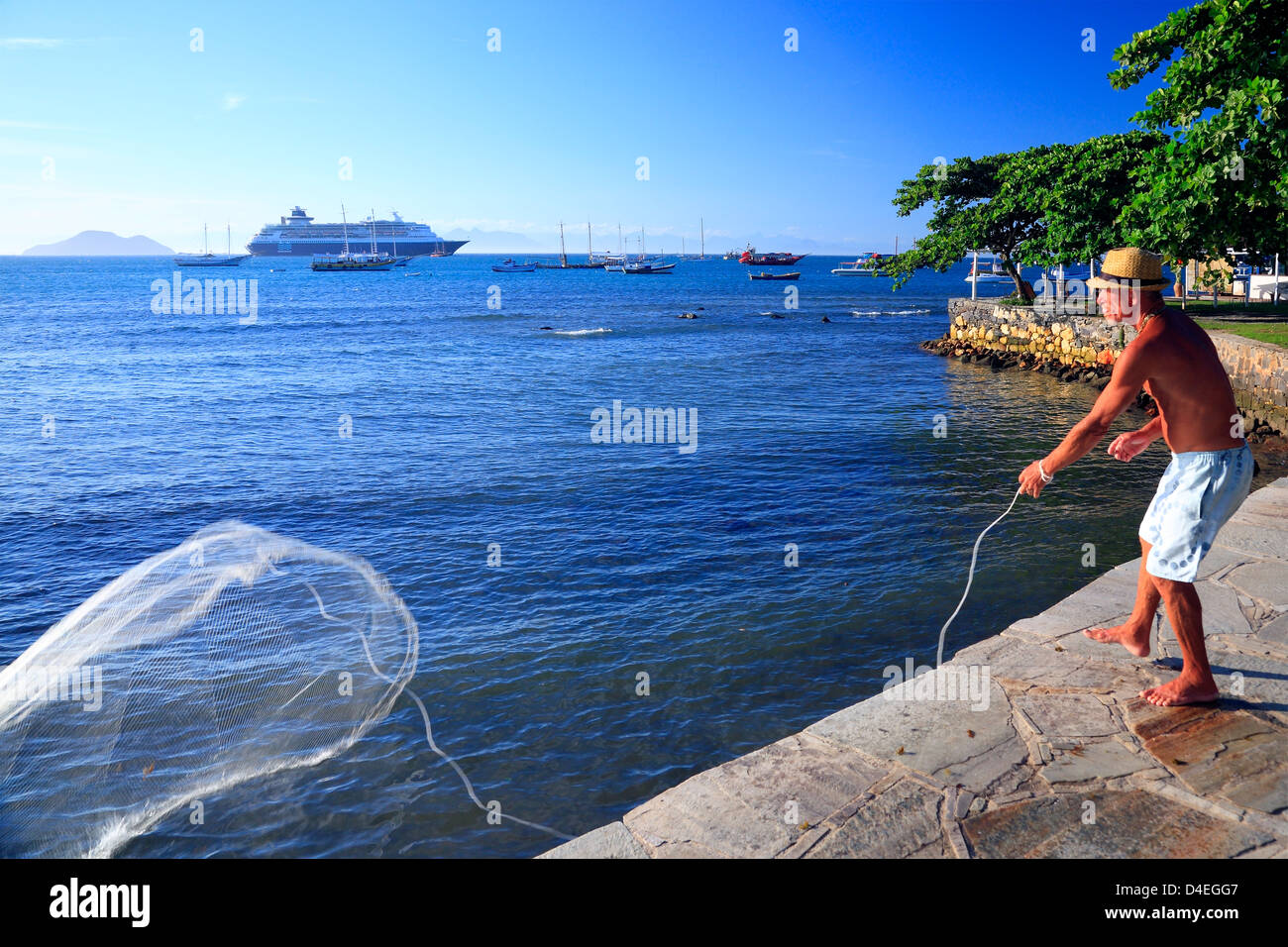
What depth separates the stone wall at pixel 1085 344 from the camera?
18.9 m

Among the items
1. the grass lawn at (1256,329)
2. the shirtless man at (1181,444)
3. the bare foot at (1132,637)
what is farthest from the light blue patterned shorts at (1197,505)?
the grass lawn at (1256,329)

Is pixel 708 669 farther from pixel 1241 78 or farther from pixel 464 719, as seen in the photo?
pixel 1241 78

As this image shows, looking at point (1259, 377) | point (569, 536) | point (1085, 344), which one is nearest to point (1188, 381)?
point (569, 536)

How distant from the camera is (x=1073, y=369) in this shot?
3203 centimetres

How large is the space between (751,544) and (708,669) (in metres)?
4.20

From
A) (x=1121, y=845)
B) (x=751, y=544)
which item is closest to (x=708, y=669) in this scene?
(x=751, y=544)

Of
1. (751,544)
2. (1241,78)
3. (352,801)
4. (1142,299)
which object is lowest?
(352,801)

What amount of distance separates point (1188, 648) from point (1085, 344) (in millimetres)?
31524

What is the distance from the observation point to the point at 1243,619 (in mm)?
6215

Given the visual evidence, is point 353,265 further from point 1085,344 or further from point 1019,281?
point 1085,344

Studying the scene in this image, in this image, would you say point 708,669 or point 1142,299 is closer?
point 1142,299

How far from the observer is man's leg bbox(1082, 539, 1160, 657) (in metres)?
5.43

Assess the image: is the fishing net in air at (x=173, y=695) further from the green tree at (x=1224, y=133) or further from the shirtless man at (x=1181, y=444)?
the green tree at (x=1224, y=133)
